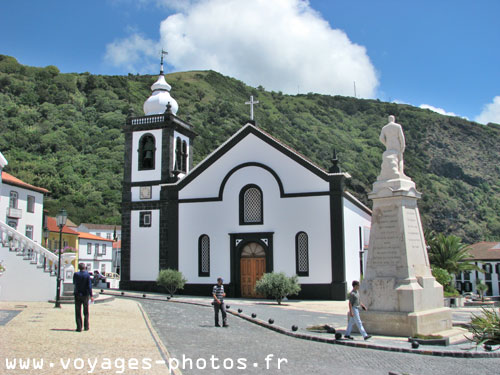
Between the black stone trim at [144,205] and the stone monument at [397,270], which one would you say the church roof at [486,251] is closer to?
the black stone trim at [144,205]

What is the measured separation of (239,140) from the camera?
29.9 m

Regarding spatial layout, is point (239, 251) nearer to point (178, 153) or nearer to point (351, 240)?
point (351, 240)

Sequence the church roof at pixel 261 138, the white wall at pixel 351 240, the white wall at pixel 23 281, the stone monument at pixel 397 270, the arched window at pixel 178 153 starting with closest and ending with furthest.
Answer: the stone monument at pixel 397 270 → the white wall at pixel 23 281 → the white wall at pixel 351 240 → the church roof at pixel 261 138 → the arched window at pixel 178 153

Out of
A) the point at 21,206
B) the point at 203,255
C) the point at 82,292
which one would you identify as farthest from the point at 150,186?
the point at 82,292

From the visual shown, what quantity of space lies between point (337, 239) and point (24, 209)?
1091 inches

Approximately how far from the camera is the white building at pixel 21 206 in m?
38.9

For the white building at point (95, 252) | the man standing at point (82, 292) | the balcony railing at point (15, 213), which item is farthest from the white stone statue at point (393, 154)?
the white building at point (95, 252)

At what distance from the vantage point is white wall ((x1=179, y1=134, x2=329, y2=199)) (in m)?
27.8

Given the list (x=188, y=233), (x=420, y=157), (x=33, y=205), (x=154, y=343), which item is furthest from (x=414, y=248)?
(x=420, y=157)

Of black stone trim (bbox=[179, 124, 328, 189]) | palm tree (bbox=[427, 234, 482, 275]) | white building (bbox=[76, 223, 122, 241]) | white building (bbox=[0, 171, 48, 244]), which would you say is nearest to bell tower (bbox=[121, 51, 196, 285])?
black stone trim (bbox=[179, 124, 328, 189])

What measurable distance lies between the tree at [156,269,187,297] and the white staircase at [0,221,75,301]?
26.4 ft

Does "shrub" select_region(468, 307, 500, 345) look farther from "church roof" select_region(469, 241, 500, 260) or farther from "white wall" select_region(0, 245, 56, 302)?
"church roof" select_region(469, 241, 500, 260)

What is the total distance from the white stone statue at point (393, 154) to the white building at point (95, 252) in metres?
57.9

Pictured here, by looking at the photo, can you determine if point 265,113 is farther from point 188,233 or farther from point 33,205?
point 188,233
